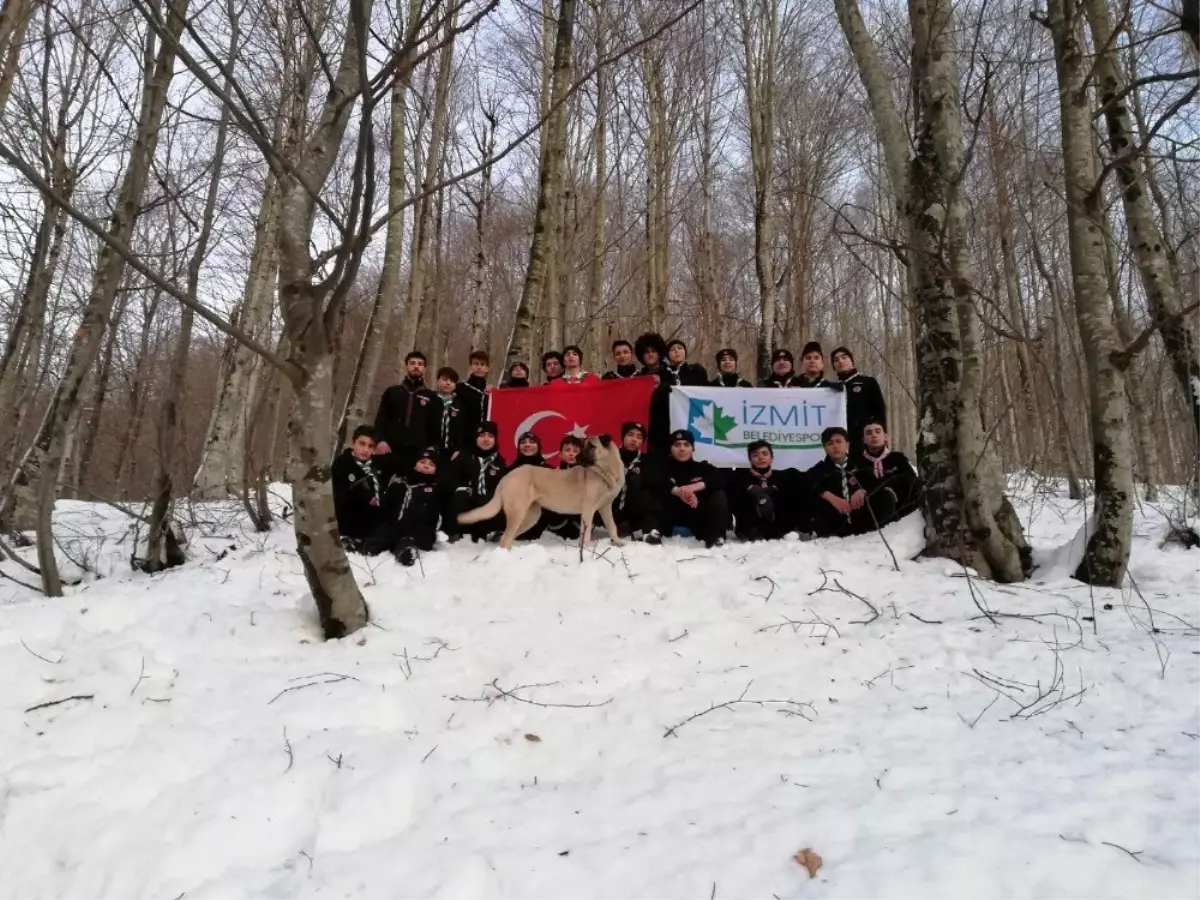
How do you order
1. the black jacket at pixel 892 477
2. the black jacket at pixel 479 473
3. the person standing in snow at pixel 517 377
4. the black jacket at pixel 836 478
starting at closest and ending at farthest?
the black jacket at pixel 892 477
the black jacket at pixel 836 478
the black jacket at pixel 479 473
the person standing in snow at pixel 517 377

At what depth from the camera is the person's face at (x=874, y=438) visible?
6363 mm

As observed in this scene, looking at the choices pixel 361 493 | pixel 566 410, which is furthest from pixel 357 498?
pixel 566 410

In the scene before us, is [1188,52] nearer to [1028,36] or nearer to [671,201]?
[1028,36]

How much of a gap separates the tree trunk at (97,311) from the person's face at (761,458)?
5.55 m

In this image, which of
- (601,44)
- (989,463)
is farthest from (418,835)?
(601,44)

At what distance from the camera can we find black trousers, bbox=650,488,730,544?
6473 mm

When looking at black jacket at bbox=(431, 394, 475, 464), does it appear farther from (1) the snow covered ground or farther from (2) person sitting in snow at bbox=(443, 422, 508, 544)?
(1) the snow covered ground

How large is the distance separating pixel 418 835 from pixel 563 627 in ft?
6.56

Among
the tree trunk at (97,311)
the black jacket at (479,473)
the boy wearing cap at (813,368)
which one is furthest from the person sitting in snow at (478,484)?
the boy wearing cap at (813,368)

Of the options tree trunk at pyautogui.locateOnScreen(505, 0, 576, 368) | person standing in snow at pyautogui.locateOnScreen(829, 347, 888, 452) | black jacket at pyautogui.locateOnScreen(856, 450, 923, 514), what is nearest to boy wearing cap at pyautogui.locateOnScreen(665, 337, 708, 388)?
person standing in snow at pyautogui.locateOnScreen(829, 347, 888, 452)

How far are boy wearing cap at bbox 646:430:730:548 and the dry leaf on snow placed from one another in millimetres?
4390

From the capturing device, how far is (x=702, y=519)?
21.5ft

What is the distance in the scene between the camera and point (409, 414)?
7.40 metres

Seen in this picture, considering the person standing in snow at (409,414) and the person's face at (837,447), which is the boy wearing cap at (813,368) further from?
the person standing in snow at (409,414)
